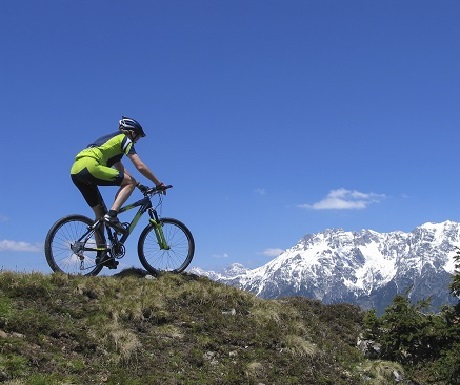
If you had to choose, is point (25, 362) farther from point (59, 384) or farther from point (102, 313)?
point (102, 313)

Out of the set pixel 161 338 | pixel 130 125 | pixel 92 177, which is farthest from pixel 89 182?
pixel 161 338

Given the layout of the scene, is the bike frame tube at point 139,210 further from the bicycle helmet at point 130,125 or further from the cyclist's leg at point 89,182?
the bicycle helmet at point 130,125

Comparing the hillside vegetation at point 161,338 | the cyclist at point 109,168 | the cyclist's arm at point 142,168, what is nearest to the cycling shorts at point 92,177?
the cyclist at point 109,168

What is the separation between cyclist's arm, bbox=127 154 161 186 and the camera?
14727mm

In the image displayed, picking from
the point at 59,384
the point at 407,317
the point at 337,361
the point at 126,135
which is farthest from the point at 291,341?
the point at 126,135

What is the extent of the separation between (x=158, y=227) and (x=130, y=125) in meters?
3.54

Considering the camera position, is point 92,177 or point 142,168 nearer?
point 92,177

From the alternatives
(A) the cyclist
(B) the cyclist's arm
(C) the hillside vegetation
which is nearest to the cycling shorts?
(A) the cyclist

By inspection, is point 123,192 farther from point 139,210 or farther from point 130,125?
point 130,125

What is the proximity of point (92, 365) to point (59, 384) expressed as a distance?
124cm

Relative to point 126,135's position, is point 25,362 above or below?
below

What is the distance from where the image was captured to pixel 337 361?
13.7 metres

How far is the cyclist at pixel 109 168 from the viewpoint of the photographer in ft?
46.7

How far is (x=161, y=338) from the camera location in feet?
40.0
